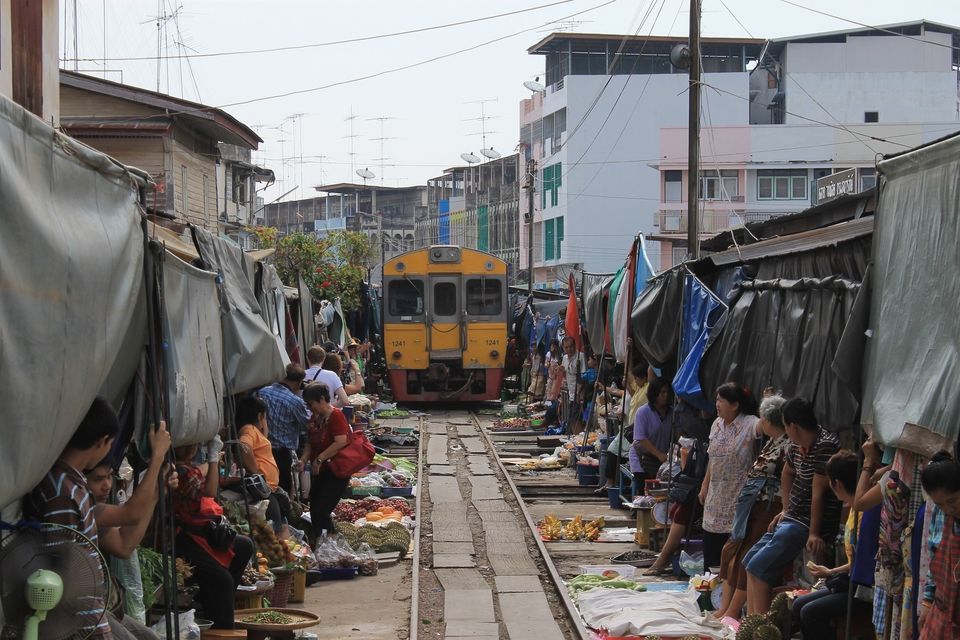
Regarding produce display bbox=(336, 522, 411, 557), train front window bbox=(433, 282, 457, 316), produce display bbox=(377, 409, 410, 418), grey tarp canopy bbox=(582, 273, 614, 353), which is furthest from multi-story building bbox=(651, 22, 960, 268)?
produce display bbox=(336, 522, 411, 557)

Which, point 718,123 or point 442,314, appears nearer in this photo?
point 442,314

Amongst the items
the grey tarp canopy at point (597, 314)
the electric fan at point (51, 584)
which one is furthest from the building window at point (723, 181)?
the electric fan at point (51, 584)

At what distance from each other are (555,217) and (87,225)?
51.9 meters

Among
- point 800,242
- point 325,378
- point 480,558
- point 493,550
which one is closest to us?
point 800,242

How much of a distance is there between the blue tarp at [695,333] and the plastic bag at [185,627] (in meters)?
4.52

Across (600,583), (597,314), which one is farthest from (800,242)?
(597,314)

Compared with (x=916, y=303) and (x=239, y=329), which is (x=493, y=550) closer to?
(x=239, y=329)

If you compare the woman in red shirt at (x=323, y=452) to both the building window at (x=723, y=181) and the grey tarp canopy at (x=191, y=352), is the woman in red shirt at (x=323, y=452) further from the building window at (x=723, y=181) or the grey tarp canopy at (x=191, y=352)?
the building window at (x=723, y=181)

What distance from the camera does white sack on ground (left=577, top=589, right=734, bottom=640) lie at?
7680mm

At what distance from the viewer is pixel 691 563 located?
31.2ft

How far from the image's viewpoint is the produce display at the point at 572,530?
1169cm

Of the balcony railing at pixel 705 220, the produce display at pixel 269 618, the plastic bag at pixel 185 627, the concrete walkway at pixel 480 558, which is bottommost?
the concrete walkway at pixel 480 558

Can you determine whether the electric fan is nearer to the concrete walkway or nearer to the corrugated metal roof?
the concrete walkway

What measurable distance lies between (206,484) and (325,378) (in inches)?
240
